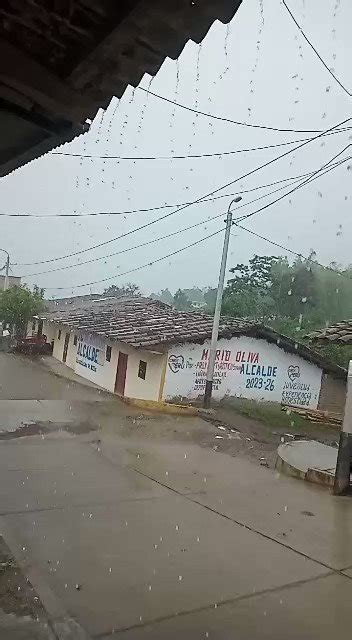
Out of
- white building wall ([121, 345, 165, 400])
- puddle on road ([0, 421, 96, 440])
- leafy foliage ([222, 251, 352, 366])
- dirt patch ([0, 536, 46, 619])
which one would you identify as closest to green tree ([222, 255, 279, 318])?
leafy foliage ([222, 251, 352, 366])

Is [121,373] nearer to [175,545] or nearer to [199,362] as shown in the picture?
[199,362]

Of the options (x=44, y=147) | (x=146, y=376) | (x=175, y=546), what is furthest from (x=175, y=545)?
(x=146, y=376)

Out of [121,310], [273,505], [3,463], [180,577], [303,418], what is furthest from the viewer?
[121,310]

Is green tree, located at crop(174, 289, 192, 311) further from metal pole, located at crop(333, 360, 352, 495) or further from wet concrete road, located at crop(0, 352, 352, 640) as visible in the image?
metal pole, located at crop(333, 360, 352, 495)

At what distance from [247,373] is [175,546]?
12761 millimetres

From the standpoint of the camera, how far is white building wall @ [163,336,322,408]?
16.6m

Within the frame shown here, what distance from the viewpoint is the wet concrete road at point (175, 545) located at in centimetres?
393

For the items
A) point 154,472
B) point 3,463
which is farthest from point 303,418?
point 3,463

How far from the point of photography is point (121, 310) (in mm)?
26719

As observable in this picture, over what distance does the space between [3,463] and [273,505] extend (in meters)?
4.20

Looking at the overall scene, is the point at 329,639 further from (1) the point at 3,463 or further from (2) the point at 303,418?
(2) the point at 303,418

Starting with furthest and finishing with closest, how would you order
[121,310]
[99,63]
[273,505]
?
[121,310] → [273,505] → [99,63]

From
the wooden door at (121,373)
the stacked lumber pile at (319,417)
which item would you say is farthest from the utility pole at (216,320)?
the wooden door at (121,373)

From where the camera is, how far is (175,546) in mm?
5340
